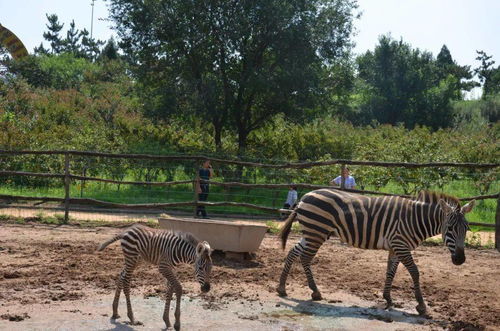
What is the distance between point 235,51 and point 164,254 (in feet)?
53.2

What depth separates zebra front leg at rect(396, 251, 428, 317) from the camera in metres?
7.48

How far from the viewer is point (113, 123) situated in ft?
88.3

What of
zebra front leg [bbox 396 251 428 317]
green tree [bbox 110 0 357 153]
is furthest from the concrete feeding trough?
green tree [bbox 110 0 357 153]

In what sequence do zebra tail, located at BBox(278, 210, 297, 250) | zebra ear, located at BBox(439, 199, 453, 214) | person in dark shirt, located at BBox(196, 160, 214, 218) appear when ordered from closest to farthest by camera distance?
zebra ear, located at BBox(439, 199, 453, 214) < zebra tail, located at BBox(278, 210, 297, 250) < person in dark shirt, located at BBox(196, 160, 214, 218)

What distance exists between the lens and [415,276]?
25.6ft

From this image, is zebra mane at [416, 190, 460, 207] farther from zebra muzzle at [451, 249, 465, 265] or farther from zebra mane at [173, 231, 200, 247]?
zebra mane at [173, 231, 200, 247]

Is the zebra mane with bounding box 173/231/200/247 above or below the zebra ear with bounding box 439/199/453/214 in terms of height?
below

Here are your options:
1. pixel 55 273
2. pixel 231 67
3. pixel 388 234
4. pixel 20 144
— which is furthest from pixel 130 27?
pixel 388 234

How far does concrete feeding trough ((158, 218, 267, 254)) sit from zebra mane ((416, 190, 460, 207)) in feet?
8.88

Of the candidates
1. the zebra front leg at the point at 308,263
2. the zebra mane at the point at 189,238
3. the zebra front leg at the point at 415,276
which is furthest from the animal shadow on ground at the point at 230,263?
the zebra mane at the point at 189,238

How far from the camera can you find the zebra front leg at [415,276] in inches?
295

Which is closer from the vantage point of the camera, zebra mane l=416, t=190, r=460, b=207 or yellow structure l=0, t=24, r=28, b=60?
zebra mane l=416, t=190, r=460, b=207

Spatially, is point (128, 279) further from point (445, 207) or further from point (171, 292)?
point (445, 207)

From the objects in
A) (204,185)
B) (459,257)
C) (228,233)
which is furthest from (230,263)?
(204,185)
